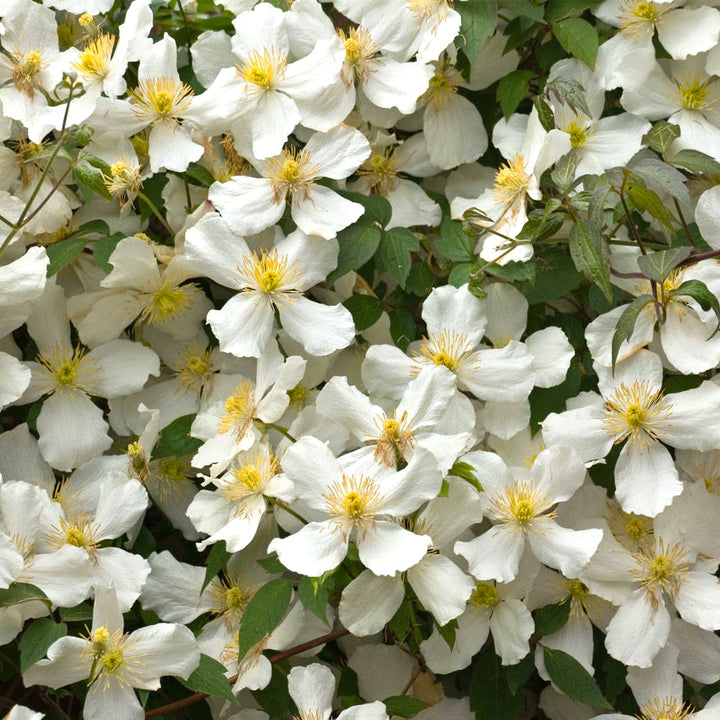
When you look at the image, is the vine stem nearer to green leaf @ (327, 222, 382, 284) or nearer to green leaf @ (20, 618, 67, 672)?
green leaf @ (20, 618, 67, 672)

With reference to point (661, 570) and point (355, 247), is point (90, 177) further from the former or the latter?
point (661, 570)

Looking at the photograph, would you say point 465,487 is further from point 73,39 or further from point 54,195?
point 73,39

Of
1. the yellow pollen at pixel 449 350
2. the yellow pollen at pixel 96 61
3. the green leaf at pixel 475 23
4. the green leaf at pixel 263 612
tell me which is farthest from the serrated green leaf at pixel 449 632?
the yellow pollen at pixel 96 61

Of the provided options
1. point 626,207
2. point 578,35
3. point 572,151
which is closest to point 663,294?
point 626,207

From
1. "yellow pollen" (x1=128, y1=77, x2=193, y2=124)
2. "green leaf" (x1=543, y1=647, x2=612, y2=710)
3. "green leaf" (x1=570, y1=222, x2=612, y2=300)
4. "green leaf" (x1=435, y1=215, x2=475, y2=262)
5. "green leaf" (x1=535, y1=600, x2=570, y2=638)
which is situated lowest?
"green leaf" (x1=543, y1=647, x2=612, y2=710)

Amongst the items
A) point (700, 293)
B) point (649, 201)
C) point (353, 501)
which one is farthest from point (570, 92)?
point (353, 501)

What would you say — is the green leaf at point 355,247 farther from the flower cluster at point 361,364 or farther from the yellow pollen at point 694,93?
the yellow pollen at point 694,93

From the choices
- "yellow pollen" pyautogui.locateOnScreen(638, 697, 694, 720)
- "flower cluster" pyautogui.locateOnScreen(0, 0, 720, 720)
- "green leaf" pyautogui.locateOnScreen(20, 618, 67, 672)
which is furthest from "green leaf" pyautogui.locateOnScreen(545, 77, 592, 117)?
"green leaf" pyautogui.locateOnScreen(20, 618, 67, 672)
